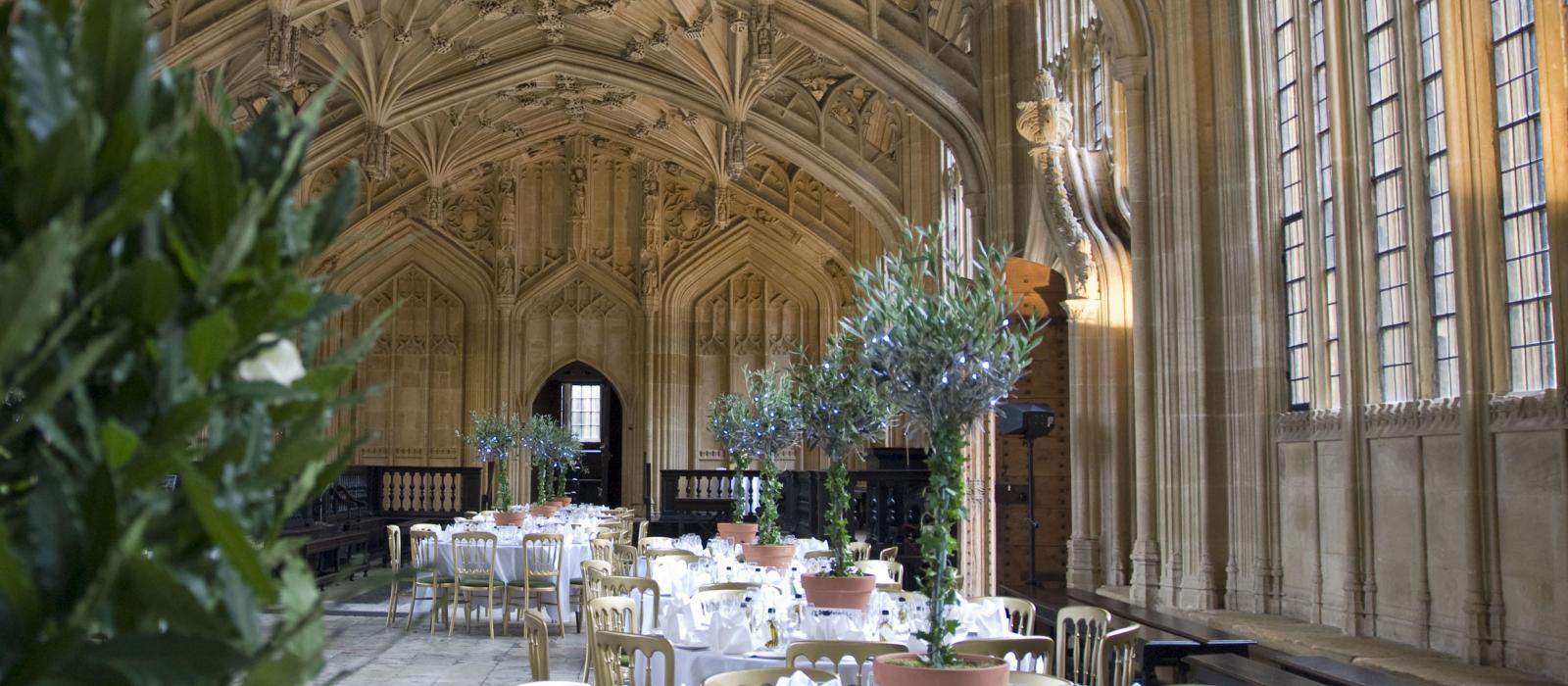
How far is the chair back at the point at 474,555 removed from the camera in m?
10.2

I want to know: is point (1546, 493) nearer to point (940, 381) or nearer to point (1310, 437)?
point (1310, 437)

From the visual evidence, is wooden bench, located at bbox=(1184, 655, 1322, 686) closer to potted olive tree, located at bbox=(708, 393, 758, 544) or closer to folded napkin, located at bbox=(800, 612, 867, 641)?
folded napkin, located at bbox=(800, 612, 867, 641)

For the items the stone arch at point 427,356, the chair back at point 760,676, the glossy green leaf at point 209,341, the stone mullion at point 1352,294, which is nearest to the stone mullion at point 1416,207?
the stone mullion at point 1352,294

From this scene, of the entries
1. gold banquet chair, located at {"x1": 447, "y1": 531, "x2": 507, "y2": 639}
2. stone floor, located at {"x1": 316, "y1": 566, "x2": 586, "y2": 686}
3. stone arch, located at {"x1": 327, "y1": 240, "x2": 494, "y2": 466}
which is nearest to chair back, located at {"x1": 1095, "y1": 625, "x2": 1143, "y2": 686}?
stone floor, located at {"x1": 316, "y1": 566, "x2": 586, "y2": 686}

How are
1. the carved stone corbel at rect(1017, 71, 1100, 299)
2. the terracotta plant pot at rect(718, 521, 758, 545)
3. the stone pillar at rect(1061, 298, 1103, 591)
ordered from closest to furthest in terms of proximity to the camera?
the terracotta plant pot at rect(718, 521, 758, 545)
the carved stone corbel at rect(1017, 71, 1100, 299)
the stone pillar at rect(1061, 298, 1103, 591)

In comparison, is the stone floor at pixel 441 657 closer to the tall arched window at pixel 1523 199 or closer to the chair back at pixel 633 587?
the chair back at pixel 633 587

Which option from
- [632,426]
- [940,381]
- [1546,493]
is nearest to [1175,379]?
[1546,493]

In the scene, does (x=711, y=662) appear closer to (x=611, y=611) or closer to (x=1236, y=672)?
(x=611, y=611)

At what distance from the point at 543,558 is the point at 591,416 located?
13.9 m

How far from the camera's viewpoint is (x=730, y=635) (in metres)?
5.23

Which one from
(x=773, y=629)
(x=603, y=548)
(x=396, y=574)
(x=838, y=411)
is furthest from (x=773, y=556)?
(x=396, y=574)

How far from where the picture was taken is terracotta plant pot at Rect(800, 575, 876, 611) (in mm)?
5582

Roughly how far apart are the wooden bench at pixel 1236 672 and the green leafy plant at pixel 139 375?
501 centimetres

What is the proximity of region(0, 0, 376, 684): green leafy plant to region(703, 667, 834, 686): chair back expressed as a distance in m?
3.09
